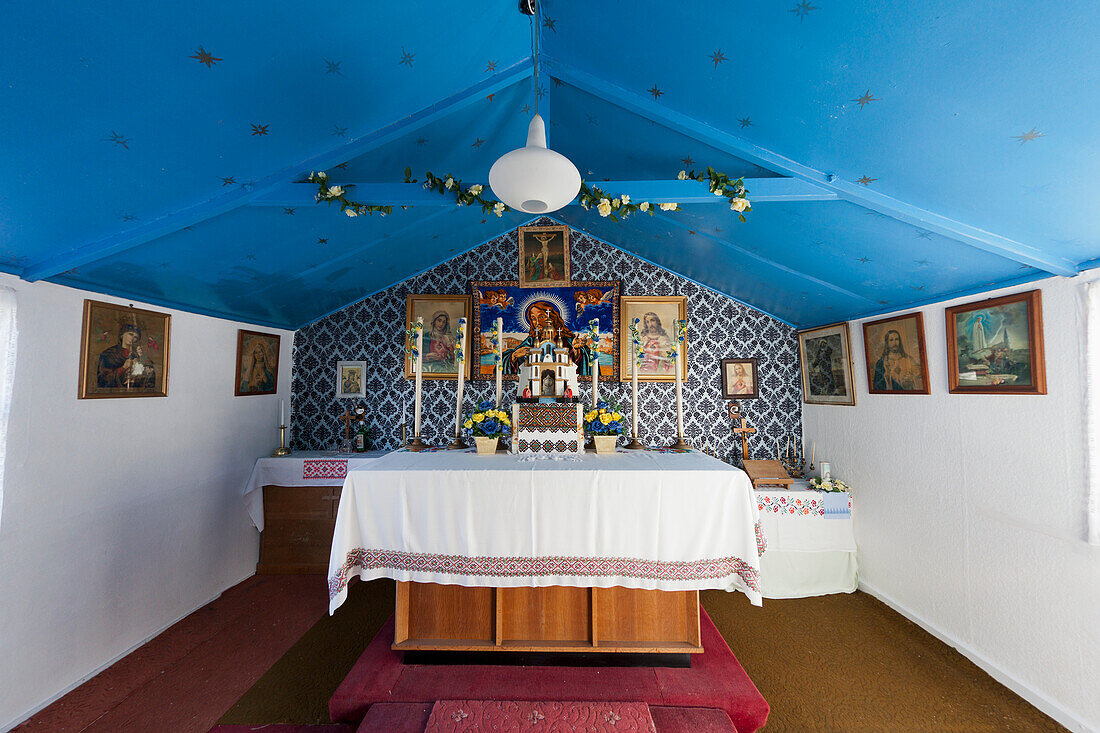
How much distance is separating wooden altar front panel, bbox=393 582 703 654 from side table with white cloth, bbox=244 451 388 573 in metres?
2.52

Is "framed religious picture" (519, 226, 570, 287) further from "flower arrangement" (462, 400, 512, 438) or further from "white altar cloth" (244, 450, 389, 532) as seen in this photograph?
"white altar cloth" (244, 450, 389, 532)

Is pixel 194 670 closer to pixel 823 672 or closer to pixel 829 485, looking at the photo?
pixel 823 672

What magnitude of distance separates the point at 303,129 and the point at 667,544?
3.70 metres

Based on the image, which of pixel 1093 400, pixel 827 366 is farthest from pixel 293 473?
pixel 1093 400

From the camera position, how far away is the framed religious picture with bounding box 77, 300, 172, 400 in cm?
359

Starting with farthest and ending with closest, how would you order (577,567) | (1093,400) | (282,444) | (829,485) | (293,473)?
(282,444) < (293,473) < (829,485) < (577,567) < (1093,400)

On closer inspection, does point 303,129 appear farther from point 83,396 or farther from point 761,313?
point 761,313

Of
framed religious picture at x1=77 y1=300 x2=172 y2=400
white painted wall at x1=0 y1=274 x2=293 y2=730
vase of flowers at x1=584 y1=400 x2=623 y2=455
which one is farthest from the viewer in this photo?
vase of flowers at x1=584 y1=400 x2=623 y2=455

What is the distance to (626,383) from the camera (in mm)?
5836

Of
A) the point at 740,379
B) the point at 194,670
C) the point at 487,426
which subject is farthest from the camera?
the point at 740,379

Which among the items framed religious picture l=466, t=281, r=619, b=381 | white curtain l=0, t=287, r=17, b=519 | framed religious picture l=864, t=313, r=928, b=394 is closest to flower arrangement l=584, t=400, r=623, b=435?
framed religious picture l=466, t=281, r=619, b=381

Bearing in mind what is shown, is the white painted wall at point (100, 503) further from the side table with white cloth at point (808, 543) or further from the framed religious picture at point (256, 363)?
the side table with white cloth at point (808, 543)

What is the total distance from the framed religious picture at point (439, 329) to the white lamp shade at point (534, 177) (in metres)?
3.96

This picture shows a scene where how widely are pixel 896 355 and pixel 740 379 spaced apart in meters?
1.75
